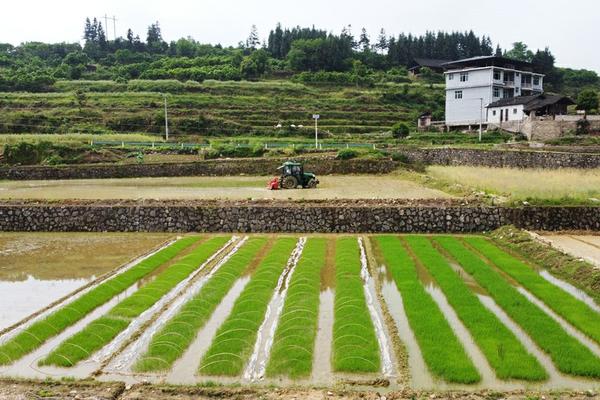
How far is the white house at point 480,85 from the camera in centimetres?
6556

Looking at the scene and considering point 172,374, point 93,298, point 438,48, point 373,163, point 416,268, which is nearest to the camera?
point 172,374

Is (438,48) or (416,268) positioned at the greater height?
(438,48)

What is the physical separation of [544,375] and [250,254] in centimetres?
1047

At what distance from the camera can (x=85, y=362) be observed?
373 inches

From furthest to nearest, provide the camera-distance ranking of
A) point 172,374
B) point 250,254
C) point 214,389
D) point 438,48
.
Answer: point 438,48
point 250,254
point 172,374
point 214,389

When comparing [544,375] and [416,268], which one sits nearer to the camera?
[544,375]

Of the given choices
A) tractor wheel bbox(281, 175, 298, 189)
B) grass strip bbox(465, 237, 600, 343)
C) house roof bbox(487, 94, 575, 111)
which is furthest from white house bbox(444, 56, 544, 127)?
grass strip bbox(465, 237, 600, 343)

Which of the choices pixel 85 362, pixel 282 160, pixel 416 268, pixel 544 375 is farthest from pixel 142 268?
pixel 282 160

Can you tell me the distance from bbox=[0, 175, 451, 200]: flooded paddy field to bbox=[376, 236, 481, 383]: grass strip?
11.6m

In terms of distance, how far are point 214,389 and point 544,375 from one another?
518cm

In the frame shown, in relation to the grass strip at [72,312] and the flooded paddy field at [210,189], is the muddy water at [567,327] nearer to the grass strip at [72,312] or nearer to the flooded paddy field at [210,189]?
A: the grass strip at [72,312]

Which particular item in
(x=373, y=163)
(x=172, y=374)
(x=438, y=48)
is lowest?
(x=172, y=374)

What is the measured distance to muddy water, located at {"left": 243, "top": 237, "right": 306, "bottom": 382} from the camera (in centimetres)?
909

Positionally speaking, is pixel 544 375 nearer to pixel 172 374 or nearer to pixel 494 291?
pixel 494 291
